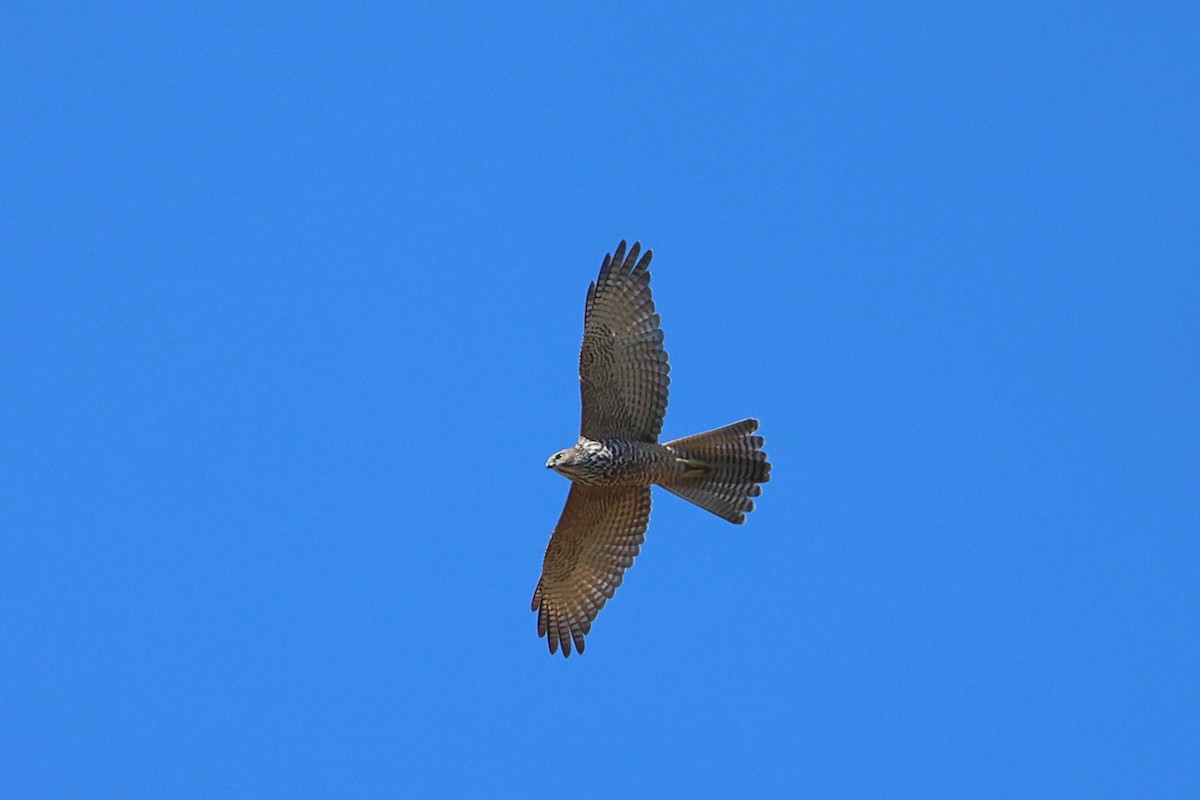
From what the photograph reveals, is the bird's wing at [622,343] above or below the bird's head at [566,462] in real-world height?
above

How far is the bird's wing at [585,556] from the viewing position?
55.8 feet

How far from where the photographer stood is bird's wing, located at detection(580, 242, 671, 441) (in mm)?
16078

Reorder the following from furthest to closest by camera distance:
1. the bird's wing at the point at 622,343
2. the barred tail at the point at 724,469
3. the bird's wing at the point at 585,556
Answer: the bird's wing at the point at 585,556, the barred tail at the point at 724,469, the bird's wing at the point at 622,343

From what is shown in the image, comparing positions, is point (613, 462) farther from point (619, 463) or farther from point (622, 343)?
point (622, 343)

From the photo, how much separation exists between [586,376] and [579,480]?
3.36 feet

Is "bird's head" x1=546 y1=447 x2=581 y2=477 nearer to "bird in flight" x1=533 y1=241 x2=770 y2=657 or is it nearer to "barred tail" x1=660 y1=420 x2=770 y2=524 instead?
"bird in flight" x1=533 y1=241 x2=770 y2=657

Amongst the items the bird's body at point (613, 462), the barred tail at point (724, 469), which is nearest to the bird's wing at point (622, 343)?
the bird's body at point (613, 462)

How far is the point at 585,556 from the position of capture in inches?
682

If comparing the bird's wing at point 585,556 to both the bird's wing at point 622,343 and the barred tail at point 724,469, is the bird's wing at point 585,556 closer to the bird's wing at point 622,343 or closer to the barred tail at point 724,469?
the barred tail at point 724,469

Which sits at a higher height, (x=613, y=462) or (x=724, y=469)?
(x=724, y=469)

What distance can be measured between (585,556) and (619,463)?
1442mm

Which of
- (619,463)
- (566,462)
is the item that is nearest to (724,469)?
(619,463)

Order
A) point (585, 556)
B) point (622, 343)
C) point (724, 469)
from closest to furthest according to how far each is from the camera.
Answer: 1. point (622, 343)
2. point (724, 469)
3. point (585, 556)

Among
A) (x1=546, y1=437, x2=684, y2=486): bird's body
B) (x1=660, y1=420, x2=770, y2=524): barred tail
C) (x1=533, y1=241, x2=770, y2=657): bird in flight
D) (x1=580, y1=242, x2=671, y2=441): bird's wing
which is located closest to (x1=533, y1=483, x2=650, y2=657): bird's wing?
(x1=533, y1=241, x2=770, y2=657): bird in flight
